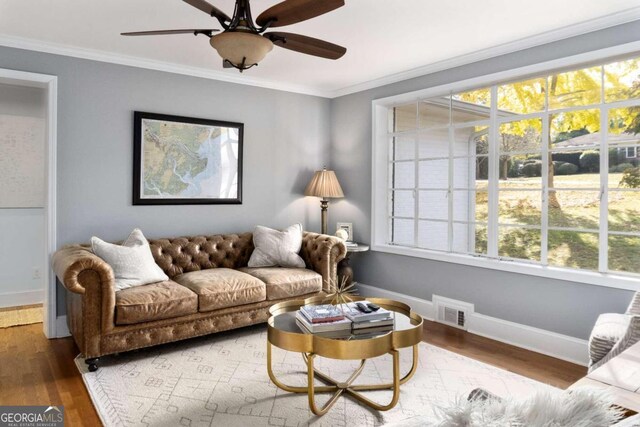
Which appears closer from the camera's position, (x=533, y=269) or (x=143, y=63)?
(x=533, y=269)

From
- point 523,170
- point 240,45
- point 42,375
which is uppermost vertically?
point 240,45

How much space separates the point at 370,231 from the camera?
16.1 feet

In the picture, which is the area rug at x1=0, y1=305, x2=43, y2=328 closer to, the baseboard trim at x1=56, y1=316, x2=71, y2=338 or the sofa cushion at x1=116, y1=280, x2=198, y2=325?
the baseboard trim at x1=56, y1=316, x2=71, y2=338

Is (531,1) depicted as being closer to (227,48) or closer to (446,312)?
(227,48)

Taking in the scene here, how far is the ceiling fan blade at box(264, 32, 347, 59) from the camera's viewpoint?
2.29 meters

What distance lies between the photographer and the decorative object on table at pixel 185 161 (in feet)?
13.5

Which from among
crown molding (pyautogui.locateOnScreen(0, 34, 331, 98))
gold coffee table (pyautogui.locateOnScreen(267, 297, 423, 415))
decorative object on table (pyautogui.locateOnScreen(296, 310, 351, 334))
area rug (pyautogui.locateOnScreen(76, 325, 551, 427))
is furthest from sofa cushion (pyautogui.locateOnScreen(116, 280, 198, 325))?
crown molding (pyautogui.locateOnScreen(0, 34, 331, 98))

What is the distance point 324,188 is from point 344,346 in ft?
9.41

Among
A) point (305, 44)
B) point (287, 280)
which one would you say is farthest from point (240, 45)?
point (287, 280)

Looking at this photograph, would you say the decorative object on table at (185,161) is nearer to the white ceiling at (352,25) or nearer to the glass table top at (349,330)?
the white ceiling at (352,25)

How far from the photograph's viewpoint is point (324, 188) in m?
4.91

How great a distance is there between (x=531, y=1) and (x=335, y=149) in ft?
9.57

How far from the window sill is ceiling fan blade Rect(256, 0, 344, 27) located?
8.63 ft

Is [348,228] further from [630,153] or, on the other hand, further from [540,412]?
[540,412]
